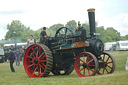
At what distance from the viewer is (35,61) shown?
1163cm

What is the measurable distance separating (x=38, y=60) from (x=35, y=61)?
225 millimetres

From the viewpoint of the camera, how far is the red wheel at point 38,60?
1109 centimetres

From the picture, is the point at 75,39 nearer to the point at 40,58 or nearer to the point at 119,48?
the point at 40,58

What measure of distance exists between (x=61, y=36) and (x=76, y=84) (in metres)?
3.95

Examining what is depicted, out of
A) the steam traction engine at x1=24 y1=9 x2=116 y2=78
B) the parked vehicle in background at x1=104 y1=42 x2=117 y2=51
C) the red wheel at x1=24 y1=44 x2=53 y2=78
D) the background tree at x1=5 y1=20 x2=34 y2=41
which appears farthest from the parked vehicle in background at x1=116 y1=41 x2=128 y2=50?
the red wheel at x1=24 y1=44 x2=53 y2=78

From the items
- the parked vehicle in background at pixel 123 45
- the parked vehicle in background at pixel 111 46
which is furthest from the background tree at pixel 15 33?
the parked vehicle in background at pixel 123 45

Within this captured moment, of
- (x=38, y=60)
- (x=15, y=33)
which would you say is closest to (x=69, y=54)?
(x=38, y=60)

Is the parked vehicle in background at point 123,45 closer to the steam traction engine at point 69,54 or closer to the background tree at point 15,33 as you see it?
the background tree at point 15,33

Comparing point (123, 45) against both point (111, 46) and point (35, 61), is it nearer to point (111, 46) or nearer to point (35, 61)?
point (111, 46)

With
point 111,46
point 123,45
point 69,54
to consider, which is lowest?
point 111,46

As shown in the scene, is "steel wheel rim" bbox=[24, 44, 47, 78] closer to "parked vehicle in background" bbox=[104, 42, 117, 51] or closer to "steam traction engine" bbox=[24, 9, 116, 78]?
"steam traction engine" bbox=[24, 9, 116, 78]

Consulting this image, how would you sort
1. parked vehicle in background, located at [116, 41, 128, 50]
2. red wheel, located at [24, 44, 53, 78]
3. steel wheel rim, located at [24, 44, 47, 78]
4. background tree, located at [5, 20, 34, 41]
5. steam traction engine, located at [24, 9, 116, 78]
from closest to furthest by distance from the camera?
steam traction engine, located at [24, 9, 116, 78]
red wheel, located at [24, 44, 53, 78]
steel wheel rim, located at [24, 44, 47, 78]
parked vehicle in background, located at [116, 41, 128, 50]
background tree, located at [5, 20, 34, 41]

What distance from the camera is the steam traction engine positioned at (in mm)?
10391

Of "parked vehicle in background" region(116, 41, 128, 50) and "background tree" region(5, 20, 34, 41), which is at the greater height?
"background tree" region(5, 20, 34, 41)
